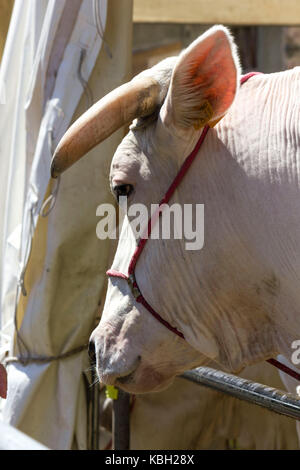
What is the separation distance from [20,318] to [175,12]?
1993 mm

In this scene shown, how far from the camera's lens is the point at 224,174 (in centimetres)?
180

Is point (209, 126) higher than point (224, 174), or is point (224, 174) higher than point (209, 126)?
point (209, 126)

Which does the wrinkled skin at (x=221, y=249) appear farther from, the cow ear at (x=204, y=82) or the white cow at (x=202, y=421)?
the white cow at (x=202, y=421)

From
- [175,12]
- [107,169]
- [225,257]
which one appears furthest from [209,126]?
[175,12]

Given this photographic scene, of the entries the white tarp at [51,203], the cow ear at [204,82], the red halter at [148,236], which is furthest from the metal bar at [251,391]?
the cow ear at [204,82]

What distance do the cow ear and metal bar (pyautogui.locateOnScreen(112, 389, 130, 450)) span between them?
1264mm

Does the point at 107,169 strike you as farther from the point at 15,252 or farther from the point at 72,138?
the point at 72,138

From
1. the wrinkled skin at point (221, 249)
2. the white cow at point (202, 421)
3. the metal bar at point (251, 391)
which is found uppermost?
the wrinkled skin at point (221, 249)

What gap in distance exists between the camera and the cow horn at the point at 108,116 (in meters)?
1.80

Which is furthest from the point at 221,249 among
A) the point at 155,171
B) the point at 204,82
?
the point at 204,82

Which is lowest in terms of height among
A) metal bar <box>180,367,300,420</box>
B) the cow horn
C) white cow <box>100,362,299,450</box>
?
white cow <box>100,362,299,450</box>

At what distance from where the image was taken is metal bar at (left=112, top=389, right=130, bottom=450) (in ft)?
8.77

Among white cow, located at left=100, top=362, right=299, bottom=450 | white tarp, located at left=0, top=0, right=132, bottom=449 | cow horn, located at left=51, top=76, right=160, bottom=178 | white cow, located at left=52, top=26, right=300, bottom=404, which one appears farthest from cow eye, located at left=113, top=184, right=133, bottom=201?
white cow, located at left=100, top=362, right=299, bottom=450

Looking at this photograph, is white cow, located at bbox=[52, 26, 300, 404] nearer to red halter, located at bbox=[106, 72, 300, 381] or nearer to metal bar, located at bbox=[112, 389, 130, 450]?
red halter, located at bbox=[106, 72, 300, 381]
